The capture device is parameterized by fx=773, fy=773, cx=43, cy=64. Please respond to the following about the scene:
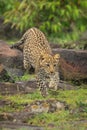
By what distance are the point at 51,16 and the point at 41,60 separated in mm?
11781

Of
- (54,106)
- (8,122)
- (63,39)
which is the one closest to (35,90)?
(54,106)

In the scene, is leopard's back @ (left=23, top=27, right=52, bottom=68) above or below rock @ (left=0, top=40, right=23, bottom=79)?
above

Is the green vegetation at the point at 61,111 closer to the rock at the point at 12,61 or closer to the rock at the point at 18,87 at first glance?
the rock at the point at 18,87

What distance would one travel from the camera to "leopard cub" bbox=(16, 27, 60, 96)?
50.6 feet

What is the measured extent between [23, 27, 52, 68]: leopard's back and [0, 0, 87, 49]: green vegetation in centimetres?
906

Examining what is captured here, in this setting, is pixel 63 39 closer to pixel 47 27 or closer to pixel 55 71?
pixel 47 27

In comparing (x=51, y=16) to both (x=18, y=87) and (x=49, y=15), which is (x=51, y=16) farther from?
(x=18, y=87)

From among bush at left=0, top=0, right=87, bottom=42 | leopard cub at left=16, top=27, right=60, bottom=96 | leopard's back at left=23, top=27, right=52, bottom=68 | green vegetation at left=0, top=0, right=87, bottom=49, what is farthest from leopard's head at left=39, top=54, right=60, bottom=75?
bush at left=0, top=0, right=87, bottom=42

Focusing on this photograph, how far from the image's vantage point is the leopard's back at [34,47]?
16734 millimetres

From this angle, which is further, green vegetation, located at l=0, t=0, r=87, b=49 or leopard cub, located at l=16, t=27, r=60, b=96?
green vegetation, located at l=0, t=0, r=87, b=49

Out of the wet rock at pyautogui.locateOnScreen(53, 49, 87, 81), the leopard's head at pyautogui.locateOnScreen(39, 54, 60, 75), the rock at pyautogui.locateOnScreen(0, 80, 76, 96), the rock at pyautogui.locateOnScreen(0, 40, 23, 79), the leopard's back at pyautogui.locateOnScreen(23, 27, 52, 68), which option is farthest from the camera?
the rock at pyautogui.locateOnScreen(0, 40, 23, 79)

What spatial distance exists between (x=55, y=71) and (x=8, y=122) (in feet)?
9.45

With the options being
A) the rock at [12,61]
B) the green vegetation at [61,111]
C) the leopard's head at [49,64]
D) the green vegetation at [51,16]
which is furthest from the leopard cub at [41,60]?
the green vegetation at [51,16]

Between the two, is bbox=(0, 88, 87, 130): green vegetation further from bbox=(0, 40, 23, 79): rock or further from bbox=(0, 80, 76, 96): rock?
bbox=(0, 40, 23, 79): rock
